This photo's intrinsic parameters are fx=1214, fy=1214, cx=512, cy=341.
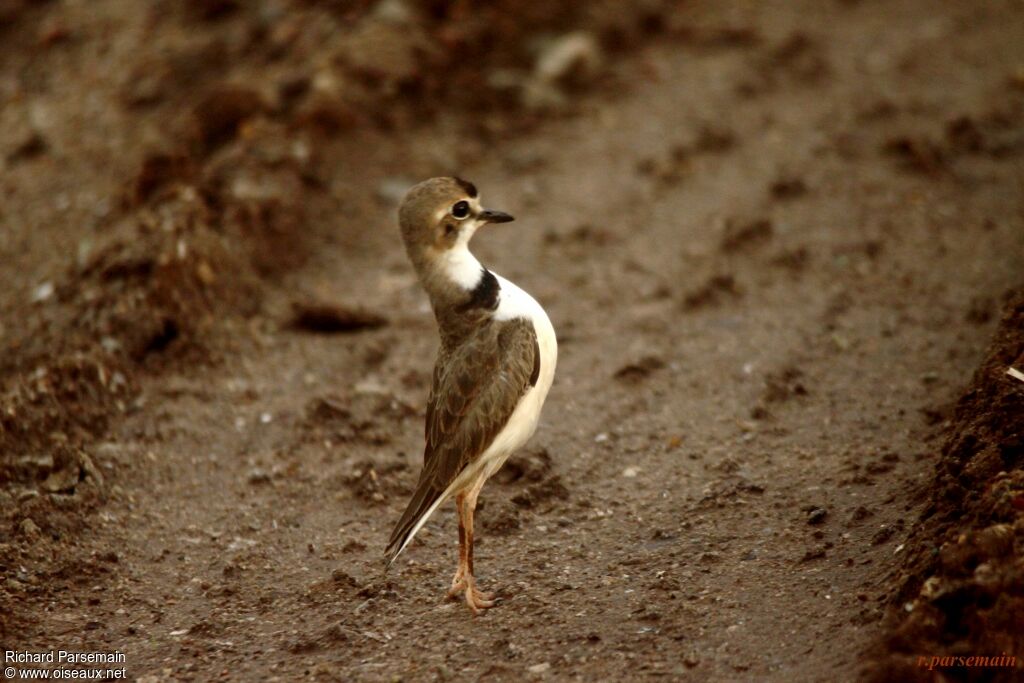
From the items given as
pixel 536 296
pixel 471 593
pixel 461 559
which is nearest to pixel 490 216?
pixel 461 559

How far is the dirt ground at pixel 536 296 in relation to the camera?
18.3 ft

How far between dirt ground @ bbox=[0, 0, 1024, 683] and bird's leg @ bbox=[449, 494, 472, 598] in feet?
0.33

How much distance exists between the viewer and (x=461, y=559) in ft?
18.7

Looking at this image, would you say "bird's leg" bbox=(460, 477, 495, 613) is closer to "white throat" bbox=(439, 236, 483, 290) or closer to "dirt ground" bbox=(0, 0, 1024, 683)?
"dirt ground" bbox=(0, 0, 1024, 683)

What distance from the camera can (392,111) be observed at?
10.2 meters

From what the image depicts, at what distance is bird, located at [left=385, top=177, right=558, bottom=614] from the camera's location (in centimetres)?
571

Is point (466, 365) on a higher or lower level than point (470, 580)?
higher

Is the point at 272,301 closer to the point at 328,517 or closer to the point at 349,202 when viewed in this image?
the point at 349,202

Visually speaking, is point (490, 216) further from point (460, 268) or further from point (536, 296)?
point (536, 296)

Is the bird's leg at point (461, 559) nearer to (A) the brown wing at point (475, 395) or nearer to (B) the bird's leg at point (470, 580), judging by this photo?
(B) the bird's leg at point (470, 580)

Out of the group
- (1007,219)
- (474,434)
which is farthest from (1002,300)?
(474,434)

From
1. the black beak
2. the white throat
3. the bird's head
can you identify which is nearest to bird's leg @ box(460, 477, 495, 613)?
the white throat

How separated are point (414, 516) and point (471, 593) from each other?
46 cm

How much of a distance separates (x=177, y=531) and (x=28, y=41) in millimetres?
6853
